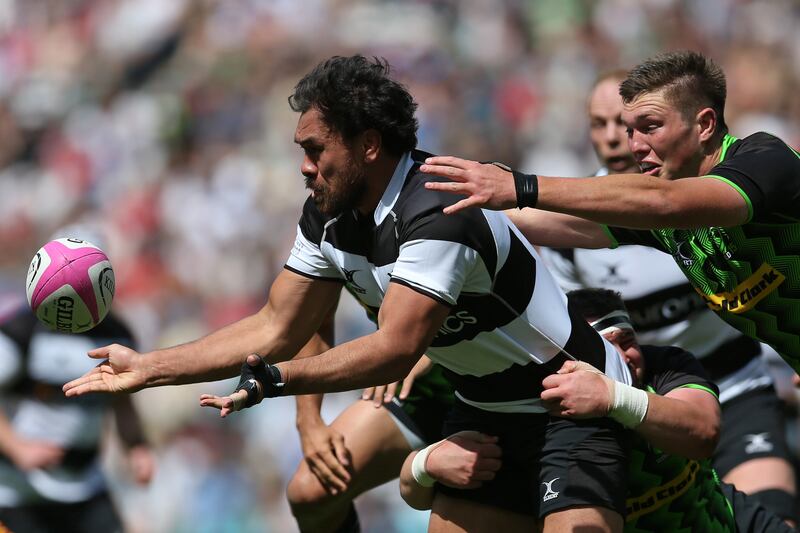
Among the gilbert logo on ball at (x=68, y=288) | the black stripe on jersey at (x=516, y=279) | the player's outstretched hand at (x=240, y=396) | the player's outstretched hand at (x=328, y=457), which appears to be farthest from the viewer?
the player's outstretched hand at (x=328, y=457)

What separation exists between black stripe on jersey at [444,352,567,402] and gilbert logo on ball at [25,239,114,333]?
1.50 m

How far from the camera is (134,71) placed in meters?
13.2

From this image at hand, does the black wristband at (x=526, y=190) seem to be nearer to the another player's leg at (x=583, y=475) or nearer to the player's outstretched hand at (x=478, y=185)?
the player's outstretched hand at (x=478, y=185)

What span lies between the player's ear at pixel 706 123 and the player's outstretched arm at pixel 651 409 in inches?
39.6

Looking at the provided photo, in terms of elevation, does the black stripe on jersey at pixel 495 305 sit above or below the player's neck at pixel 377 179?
below

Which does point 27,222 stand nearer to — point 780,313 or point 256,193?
point 256,193

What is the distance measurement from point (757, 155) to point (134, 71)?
997cm

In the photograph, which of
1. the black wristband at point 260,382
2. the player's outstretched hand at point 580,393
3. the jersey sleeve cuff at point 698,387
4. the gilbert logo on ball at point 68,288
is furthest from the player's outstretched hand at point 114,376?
the jersey sleeve cuff at point 698,387

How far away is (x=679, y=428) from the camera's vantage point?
4.43 m

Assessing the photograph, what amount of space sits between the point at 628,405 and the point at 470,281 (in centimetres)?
73

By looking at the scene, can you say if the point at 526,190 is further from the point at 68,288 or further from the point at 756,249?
the point at 68,288

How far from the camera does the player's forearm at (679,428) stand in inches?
173

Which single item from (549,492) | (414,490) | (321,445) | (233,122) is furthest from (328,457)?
(233,122)

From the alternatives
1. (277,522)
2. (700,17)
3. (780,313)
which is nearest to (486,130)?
(700,17)
